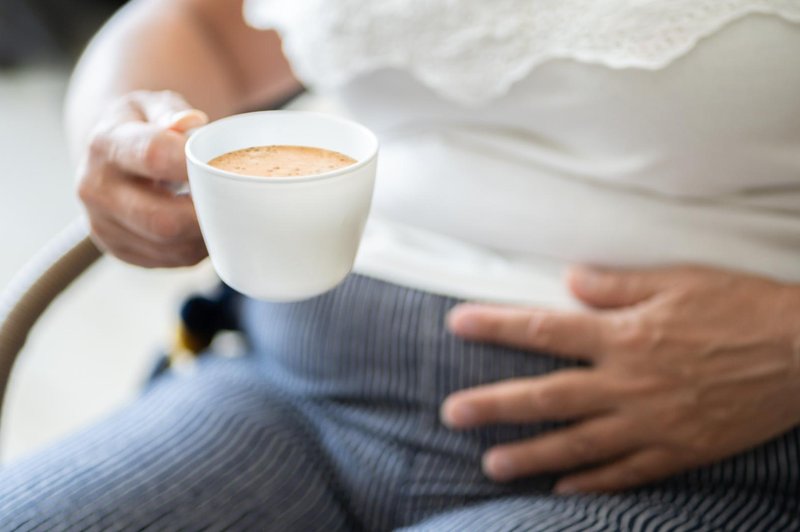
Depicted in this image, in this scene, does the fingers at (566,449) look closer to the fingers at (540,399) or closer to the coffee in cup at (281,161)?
the fingers at (540,399)

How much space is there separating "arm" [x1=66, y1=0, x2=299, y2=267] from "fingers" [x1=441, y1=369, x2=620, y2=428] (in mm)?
252

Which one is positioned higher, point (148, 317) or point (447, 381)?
point (447, 381)

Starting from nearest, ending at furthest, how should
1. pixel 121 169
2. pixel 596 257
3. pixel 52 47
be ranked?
pixel 121 169
pixel 596 257
pixel 52 47

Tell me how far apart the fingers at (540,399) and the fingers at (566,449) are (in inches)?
0.6

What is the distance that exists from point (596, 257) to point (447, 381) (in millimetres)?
167

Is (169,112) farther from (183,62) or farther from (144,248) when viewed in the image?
(183,62)

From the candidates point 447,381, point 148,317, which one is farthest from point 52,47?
point 447,381

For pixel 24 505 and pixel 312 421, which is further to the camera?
pixel 312 421

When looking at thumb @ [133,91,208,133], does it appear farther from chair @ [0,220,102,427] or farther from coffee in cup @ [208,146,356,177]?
chair @ [0,220,102,427]

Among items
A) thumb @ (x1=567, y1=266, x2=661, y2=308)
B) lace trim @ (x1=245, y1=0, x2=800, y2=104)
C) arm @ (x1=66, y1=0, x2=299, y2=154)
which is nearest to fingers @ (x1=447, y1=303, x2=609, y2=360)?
thumb @ (x1=567, y1=266, x2=661, y2=308)

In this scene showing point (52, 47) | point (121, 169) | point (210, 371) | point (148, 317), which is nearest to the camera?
point (121, 169)

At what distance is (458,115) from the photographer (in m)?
0.64

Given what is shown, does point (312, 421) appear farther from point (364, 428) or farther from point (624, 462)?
point (624, 462)

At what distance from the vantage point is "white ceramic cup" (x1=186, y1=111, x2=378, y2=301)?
379 millimetres
